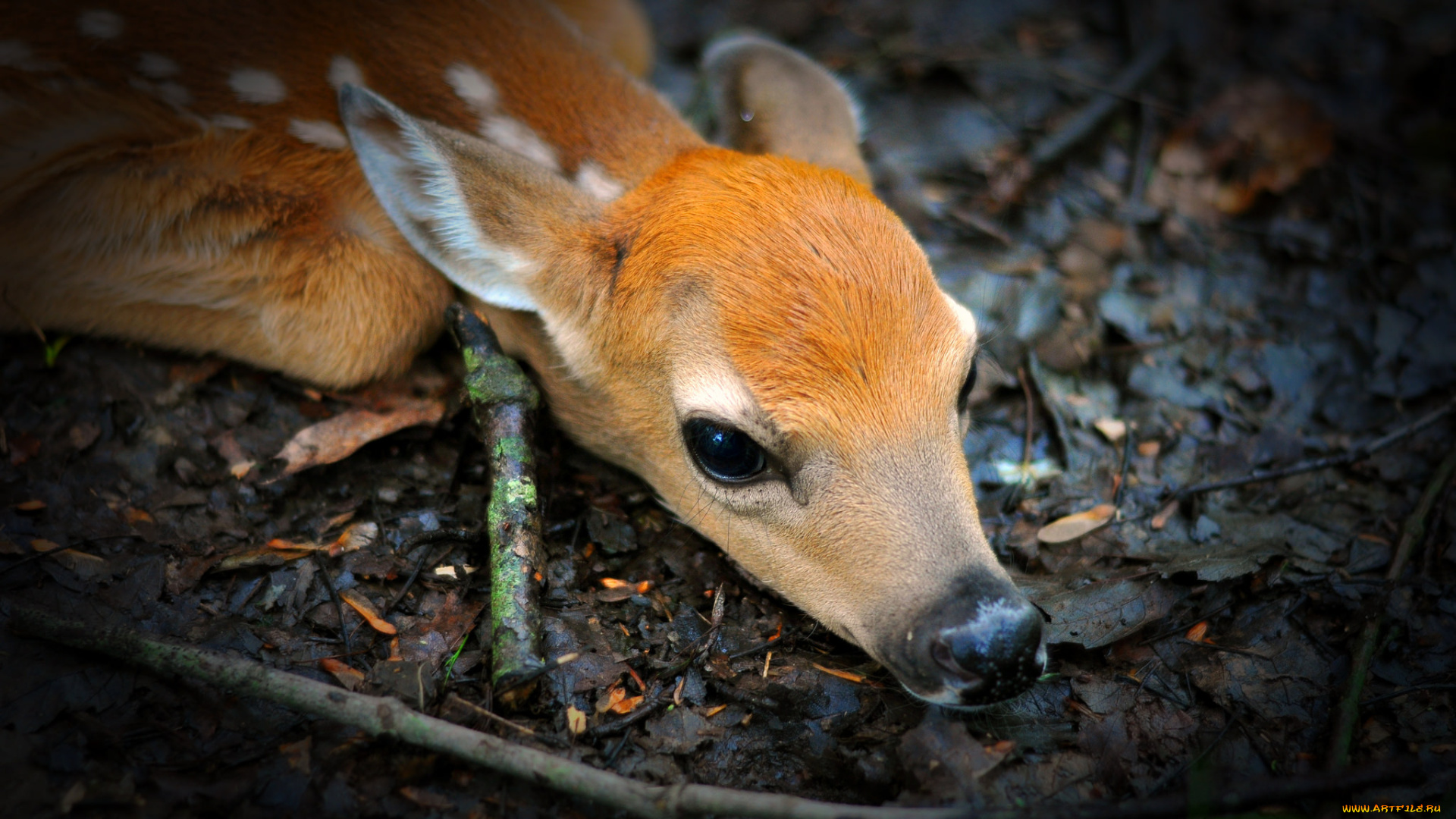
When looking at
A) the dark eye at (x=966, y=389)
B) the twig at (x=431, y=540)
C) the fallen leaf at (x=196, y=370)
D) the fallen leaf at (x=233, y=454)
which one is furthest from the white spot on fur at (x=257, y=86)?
the dark eye at (x=966, y=389)

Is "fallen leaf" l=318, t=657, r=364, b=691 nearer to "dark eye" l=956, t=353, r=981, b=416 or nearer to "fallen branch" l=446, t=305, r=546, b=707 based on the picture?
"fallen branch" l=446, t=305, r=546, b=707

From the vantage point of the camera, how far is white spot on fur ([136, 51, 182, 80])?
10.7ft

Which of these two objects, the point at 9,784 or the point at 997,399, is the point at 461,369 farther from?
the point at 997,399

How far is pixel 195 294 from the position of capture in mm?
3393

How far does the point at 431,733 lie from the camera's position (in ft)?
7.45

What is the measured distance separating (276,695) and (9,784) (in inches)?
24.1

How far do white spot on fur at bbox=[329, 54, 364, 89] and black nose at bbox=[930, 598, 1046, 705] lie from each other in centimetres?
280

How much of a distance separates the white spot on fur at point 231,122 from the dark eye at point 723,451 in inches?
78.0

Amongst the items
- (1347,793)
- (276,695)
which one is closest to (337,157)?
(276,695)

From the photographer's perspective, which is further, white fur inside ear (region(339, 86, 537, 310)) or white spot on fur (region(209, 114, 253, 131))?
white spot on fur (region(209, 114, 253, 131))

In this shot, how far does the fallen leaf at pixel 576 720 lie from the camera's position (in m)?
2.52

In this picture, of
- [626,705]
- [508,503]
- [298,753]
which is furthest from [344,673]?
[626,705]

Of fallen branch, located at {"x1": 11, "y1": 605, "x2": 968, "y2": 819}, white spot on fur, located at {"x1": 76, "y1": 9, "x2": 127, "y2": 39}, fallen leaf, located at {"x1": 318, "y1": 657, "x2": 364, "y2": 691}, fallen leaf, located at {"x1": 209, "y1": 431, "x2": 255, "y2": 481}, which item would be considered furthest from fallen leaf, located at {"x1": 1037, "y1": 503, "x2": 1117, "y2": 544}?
white spot on fur, located at {"x1": 76, "y1": 9, "x2": 127, "y2": 39}

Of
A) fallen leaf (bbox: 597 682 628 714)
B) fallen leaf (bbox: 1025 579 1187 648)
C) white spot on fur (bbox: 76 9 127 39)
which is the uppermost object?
white spot on fur (bbox: 76 9 127 39)
